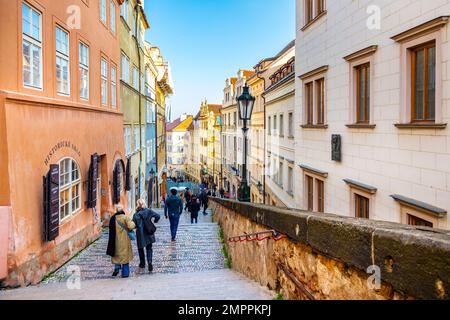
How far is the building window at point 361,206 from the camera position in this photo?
10359mm

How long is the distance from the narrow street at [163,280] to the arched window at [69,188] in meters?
1.20

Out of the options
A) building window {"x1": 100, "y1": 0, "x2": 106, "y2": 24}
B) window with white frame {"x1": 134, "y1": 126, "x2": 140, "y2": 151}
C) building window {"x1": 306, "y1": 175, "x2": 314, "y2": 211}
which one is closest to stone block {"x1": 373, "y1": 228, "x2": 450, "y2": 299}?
building window {"x1": 306, "y1": 175, "x2": 314, "y2": 211}

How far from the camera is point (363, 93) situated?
1062cm

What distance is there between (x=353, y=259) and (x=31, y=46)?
8.05m

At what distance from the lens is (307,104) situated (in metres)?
15.1

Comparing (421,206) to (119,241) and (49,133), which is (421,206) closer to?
(119,241)

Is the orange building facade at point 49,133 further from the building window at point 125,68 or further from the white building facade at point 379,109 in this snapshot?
the white building facade at point 379,109

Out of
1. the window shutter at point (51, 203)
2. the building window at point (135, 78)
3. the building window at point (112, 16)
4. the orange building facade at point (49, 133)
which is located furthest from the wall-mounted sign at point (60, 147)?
the building window at point (135, 78)

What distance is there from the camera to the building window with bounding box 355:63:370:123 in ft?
34.0

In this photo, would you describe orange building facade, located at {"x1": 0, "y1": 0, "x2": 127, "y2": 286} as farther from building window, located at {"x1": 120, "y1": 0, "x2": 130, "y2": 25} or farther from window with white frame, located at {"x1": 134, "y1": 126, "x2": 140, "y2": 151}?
window with white frame, located at {"x1": 134, "y1": 126, "x2": 140, "y2": 151}

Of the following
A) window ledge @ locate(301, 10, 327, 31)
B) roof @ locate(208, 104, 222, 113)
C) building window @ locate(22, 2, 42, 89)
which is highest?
roof @ locate(208, 104, 222, 113)

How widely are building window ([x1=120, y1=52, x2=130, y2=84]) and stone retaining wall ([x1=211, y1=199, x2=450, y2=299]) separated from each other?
17.9m
